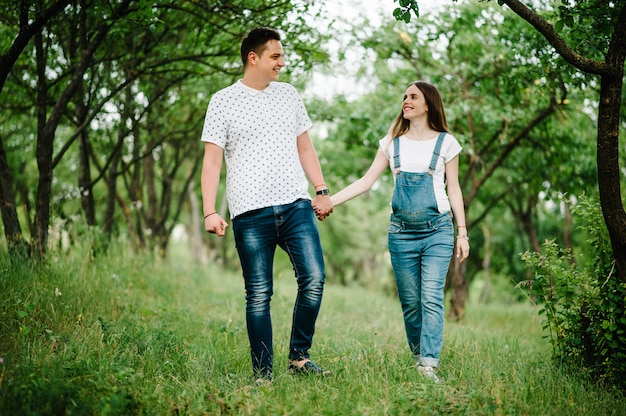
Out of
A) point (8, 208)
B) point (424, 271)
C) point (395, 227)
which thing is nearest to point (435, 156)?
point (395, 227)

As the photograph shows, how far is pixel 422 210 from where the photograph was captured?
4133mm

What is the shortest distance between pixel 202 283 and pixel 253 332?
7154 mm

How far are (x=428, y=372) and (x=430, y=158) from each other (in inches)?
59.7

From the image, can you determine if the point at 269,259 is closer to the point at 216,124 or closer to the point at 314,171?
the point at 314,171

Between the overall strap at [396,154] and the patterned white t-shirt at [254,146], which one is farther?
the overall strap at [396,154]

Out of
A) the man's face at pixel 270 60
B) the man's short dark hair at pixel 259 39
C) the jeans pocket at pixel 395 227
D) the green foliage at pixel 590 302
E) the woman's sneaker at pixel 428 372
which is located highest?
the man's short dark hair at pixel 259 39

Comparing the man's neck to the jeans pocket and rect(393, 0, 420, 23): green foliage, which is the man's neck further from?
the jeans pocket


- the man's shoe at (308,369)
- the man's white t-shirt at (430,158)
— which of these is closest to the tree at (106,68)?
the man's white t-shirt at (430,158)

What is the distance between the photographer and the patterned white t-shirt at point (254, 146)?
368 cm

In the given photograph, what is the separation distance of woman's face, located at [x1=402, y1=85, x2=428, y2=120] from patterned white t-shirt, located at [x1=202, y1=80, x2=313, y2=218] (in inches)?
40.1

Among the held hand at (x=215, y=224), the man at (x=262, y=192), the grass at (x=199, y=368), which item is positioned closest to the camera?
the grass at (x=199, y=368)

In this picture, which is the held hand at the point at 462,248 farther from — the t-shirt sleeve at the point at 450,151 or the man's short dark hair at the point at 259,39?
the man's short dark hair at the point at 259,39

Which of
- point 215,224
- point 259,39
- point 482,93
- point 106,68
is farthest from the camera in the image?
point 482,93

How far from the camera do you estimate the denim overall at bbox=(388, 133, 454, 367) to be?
4066 mm
